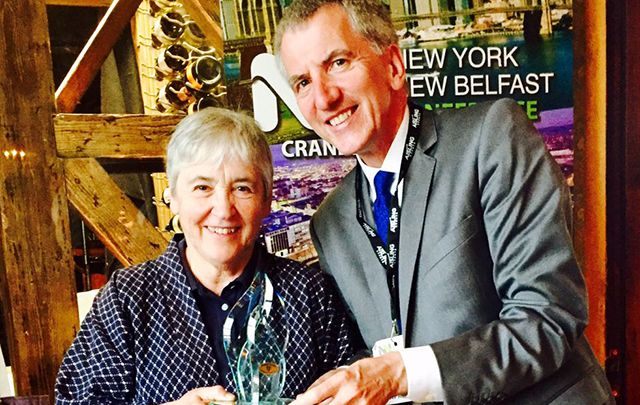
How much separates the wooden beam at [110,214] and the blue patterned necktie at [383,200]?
119 centimetres

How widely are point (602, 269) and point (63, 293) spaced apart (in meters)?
2.22

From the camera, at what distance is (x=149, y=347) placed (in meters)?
1.62

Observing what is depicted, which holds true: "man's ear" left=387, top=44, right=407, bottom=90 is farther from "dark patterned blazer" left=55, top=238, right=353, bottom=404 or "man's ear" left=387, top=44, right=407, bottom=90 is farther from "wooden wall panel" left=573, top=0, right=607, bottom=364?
"wooden wall panel" left=573, top=0, right=607, bottom=364

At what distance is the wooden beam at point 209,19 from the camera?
2539mm

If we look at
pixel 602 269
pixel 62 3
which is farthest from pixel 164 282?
pixel 602 269

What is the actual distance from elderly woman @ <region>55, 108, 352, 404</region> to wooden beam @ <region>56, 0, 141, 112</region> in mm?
977

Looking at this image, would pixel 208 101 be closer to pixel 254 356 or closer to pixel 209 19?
pixel 209 19

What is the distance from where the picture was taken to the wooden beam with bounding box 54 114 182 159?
241 centimetres

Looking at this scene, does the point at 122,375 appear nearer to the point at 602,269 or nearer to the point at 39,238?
the point at 39,238

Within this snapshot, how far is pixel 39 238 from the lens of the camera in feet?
7.91

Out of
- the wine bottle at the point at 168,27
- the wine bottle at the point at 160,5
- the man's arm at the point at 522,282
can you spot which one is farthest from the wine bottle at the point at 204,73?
the man's arm at the point at 522,282

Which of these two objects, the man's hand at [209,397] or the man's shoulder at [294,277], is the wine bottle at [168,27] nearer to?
the man's shoulder at [294,277]

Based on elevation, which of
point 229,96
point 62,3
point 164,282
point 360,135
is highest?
point 62,3

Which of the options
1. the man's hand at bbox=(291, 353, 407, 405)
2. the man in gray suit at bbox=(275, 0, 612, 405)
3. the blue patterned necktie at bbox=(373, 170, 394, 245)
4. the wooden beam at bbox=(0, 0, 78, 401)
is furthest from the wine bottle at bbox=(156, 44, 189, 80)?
the man's hand at bbox=(291, 353, 407, 405)
